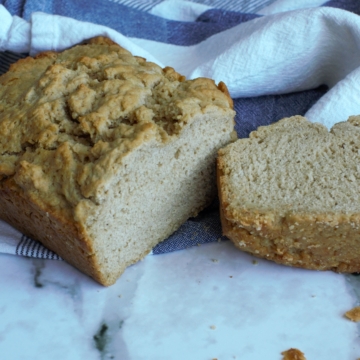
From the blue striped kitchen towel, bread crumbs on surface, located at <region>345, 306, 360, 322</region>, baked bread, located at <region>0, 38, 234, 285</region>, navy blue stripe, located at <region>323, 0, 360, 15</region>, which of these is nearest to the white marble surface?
bread crumbs on surface, located at <region>345, 306, 360, 322</region>

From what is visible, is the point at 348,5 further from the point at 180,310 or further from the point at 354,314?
the point at 180,310

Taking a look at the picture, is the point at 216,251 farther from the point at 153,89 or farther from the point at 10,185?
the point at 10,185

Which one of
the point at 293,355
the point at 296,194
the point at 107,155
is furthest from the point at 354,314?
the point at 107,155

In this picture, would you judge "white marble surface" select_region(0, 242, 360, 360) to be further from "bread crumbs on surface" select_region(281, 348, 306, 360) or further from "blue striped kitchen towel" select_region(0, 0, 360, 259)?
"blue striped kitchen towel" select_region(0, 0, 360, 259)

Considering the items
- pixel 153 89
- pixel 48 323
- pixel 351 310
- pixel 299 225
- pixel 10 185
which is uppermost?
pixel 153 89

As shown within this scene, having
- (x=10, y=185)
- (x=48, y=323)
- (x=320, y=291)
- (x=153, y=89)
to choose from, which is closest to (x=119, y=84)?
(x=153, y=89)

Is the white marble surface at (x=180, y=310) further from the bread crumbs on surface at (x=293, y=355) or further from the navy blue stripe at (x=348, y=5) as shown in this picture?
the navy blue stripe at (x=348, y=5)
